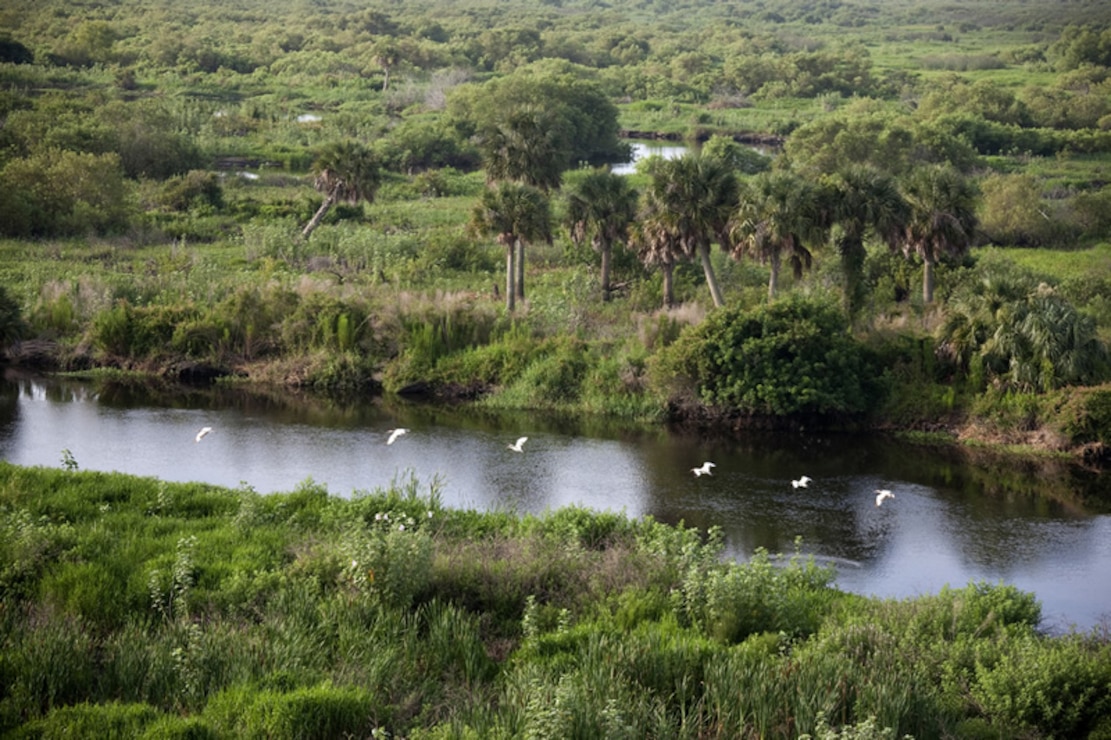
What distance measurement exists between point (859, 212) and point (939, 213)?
314 centimetres

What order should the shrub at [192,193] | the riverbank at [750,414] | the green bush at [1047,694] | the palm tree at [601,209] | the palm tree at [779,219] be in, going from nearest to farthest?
the green bush at [1047,694], the riverbank at [750,414], the palm tree at [779,219], the palm tree at [601,209], the shrub at [192,193]

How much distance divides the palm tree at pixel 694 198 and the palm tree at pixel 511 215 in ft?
17.2

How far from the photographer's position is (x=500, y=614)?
17.0 m

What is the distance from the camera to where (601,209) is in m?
50.5

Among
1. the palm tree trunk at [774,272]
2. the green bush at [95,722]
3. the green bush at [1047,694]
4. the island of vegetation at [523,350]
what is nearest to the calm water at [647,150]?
the island of vegetation at [523,350]

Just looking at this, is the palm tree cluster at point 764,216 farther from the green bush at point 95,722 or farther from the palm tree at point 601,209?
the green bush at point 95,722

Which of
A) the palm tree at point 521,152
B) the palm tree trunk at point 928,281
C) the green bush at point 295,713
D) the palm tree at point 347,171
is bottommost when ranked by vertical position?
the palm tree trunk at point 928,281

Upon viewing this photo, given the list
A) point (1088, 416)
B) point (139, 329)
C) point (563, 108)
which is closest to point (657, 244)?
point (1088, 416)

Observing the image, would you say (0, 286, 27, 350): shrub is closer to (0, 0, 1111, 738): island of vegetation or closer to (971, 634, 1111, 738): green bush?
(0, 0, 1111, 738): island of vegetation

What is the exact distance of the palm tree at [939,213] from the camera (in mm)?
43219

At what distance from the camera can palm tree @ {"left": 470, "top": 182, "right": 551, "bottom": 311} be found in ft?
156

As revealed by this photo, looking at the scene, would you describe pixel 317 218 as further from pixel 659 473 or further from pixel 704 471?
pixel 704 471

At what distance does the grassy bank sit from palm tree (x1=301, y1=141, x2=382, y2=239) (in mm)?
40700

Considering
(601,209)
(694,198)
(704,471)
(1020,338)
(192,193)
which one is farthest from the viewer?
(192,193)
